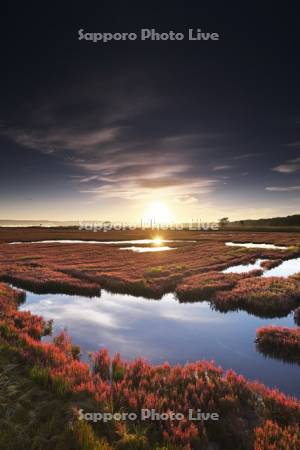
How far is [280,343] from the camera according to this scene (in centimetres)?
1304

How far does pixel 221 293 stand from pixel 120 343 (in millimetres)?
10097

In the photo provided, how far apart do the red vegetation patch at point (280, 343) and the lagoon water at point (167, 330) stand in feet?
1.56

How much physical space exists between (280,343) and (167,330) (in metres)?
5.36

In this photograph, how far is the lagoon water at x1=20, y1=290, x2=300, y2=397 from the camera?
38.9 feet

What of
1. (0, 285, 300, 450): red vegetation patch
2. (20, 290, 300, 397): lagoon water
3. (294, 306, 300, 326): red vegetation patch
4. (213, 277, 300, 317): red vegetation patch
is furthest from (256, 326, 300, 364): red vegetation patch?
(213, 277, 300, 317): red vegetation patch

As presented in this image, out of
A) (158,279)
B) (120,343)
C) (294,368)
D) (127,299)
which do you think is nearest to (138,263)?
(158,279)

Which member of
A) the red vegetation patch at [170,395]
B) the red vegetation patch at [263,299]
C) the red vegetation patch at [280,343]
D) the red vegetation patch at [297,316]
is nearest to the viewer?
the red vegetation patch at [170,395]

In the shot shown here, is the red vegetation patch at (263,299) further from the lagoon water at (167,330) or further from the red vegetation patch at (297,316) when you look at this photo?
the lagoon water at (167,330)

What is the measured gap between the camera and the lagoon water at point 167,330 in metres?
11.9

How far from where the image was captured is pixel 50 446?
642 cm

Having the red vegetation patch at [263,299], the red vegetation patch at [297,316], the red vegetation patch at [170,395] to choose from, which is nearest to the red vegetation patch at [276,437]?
the red vegetation patch at [170,395]

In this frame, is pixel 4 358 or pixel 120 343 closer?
pixel 4 358

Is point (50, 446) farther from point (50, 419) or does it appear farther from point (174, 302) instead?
point (174, 302)

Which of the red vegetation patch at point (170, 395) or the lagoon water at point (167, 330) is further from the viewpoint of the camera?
the lagoon water at point (167, 330)
